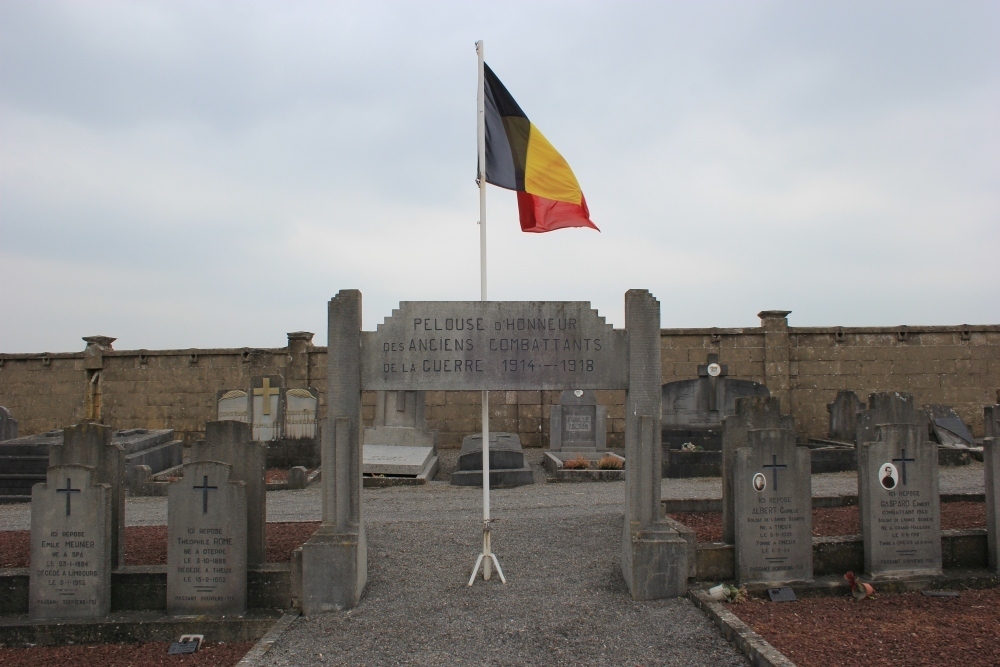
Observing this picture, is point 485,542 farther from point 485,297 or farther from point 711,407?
point 711,407

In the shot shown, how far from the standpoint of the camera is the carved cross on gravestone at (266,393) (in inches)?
539

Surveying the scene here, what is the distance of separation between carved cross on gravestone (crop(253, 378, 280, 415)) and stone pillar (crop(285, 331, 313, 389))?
13.9ft

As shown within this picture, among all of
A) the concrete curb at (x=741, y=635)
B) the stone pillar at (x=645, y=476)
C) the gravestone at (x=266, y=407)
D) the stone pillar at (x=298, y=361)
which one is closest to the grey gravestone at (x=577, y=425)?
the gravestone at (x=266, y=407)

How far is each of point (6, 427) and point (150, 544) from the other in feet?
32.9

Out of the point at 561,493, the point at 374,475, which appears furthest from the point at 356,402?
the point at 374,475

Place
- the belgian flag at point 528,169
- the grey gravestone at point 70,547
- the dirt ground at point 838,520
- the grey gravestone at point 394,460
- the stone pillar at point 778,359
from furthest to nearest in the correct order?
the stone pillar at point 778,359
the grey gravestone at point 394,460
the dirt ground at point 838,520
the belgian flag at point 528,169
the grey gravestone at point 70,547

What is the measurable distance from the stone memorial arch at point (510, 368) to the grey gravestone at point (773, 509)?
63 centimetres

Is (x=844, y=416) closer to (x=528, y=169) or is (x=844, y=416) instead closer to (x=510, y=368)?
(x=528, y=169)

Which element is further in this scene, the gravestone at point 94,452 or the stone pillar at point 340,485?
the gravestone at point 94,452

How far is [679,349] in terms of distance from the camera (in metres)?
17.6

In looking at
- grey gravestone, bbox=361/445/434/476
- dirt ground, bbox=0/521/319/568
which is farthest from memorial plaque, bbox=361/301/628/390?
grey gravestone, bbox=361/445/434/476

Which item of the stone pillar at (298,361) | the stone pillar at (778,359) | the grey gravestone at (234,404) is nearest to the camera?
the grey gravestone at (234,404)

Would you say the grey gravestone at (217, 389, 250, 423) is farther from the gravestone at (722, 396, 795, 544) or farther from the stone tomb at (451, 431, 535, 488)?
the gravestone at (722, 396, 795, 544)

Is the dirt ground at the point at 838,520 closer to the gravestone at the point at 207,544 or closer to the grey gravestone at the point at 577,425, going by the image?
the gravestone at the point at 207,544
